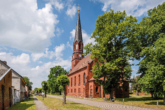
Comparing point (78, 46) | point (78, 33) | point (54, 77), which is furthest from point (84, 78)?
point (54, 77)

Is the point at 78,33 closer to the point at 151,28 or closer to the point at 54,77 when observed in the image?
the point at 54,77

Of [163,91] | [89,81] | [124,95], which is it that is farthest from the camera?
[89,81]

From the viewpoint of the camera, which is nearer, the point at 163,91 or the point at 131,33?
the point at 163,91

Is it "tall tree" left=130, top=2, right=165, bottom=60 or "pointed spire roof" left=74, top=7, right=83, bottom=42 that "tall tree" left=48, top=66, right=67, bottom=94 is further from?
"tall tree" left=130, top=2, right=165, bottom=60

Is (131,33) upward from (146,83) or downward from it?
upward

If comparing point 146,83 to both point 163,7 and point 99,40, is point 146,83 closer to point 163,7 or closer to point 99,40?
point 99,40

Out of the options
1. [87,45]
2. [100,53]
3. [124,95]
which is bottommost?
[124,95]

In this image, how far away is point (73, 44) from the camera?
5422 cm

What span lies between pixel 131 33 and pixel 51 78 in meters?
48.9

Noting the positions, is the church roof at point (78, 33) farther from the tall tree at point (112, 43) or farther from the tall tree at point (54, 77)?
the tall tree at point (112, 43)

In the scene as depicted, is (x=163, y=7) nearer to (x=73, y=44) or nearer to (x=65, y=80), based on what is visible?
(x=65, y=80)

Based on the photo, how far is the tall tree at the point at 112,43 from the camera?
933 inches

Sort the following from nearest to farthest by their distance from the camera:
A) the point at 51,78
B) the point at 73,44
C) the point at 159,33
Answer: the point at 159,33, the point at 73,44, the point at 51,78

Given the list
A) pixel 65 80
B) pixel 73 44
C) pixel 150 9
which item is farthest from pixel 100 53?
pixel 73 44
